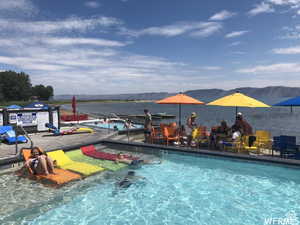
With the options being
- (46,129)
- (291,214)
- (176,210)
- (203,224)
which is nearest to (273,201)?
(291,214)

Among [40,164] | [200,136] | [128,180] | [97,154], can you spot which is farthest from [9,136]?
[200,136]

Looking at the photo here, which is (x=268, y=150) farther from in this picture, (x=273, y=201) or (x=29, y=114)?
(x=29, y=114)

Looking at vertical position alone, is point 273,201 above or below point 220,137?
below

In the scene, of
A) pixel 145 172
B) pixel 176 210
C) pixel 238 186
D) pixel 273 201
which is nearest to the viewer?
pixel 176 210

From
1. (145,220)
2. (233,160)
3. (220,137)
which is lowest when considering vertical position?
(145,220)

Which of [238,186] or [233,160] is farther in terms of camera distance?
[233,160]

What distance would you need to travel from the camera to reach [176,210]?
5203 mm

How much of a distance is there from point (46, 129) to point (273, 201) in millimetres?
12365

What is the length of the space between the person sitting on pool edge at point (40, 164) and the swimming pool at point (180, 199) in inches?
18.4

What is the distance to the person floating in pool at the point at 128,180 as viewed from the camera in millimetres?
6393

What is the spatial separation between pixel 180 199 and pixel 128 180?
1812mm

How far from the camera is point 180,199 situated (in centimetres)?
571

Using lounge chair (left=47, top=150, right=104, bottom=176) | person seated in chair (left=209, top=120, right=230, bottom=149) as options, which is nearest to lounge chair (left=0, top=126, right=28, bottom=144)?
lounge chair (left=47, top=150, right=104, bottom=176)

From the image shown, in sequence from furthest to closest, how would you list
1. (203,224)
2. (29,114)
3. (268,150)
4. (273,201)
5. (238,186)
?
(29,114) → (268,150) → (238,186) → (273,201) → (203,224)
